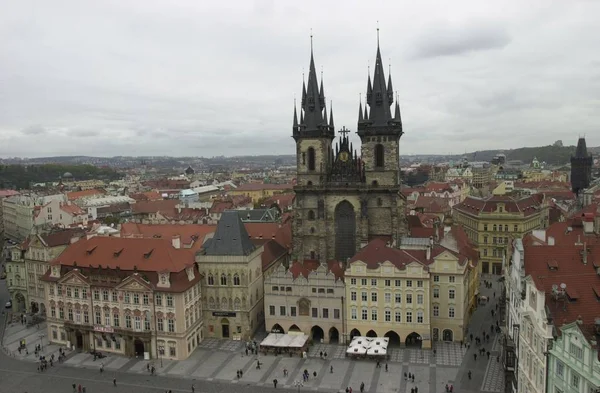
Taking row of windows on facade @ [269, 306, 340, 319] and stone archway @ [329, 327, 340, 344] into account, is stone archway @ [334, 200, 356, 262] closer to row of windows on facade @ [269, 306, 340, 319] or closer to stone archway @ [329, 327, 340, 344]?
stone archway @ [329, 327, 340, 344]

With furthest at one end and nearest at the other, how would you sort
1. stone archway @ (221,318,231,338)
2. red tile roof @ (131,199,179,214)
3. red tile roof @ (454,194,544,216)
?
red tile roof @ (131,199,179,214)
red tile roof @ (454,194,544,216)
stone archway @ (221,318,231,338)

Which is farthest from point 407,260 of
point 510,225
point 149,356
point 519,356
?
point 510,225

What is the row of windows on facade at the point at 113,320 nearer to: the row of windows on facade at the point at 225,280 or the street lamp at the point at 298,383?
the row of windows on facade at the point at 225,280

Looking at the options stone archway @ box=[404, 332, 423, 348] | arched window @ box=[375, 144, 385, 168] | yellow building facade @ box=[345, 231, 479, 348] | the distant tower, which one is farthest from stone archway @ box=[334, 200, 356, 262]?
the distant tower

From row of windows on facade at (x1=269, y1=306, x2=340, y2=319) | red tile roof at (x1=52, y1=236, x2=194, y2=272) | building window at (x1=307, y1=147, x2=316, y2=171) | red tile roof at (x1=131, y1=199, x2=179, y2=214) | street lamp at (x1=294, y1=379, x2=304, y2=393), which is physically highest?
building window at (x1=307, y1=147, x2=316, y2=171)

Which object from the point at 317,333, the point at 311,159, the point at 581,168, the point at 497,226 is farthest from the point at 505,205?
the point at 581,168

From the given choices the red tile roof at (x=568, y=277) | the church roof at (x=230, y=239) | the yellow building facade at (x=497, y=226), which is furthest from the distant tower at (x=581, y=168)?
the church roof at (x=230, y=239)

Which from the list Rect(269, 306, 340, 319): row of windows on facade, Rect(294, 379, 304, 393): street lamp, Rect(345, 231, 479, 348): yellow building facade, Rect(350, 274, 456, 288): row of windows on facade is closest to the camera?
Rect(294, 379, 304, 393): street lamp
